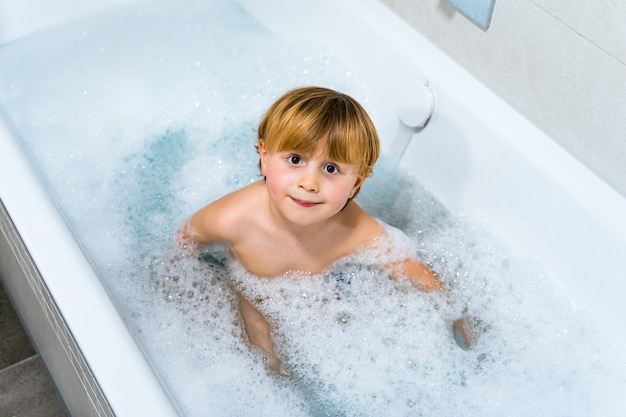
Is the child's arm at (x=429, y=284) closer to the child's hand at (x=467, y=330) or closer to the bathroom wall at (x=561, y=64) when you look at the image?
the child's hand at (x=467, y=330)

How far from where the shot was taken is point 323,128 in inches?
40.1

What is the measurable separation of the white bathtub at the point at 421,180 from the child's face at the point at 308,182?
0.26m

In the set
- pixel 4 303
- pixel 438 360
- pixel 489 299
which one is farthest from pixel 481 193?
pixel 4 303

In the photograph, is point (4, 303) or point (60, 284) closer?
point (60, 284)

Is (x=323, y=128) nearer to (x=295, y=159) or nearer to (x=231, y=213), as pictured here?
(x=295, y=159)

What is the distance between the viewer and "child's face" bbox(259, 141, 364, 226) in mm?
1035

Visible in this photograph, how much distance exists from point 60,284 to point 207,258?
353 millimetres

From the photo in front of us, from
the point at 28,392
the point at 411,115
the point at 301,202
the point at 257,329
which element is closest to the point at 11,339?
the point at 28,392

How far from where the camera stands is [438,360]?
47.8 inches

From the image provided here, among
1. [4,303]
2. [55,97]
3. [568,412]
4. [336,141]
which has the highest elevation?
[336,141]

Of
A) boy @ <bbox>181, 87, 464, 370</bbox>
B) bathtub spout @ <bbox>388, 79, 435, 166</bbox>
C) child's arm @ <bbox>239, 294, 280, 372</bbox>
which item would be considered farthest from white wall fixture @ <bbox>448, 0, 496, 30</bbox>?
child's arm @ <bbox>239, 294, 280, 372</bbox>

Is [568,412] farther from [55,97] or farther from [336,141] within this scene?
[55,97]

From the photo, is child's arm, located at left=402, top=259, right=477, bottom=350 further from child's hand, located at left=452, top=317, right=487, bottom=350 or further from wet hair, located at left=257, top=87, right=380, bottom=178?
wet hair, located at left=257, top=87, right=380, bottom=178

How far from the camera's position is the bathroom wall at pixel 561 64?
113 cm
